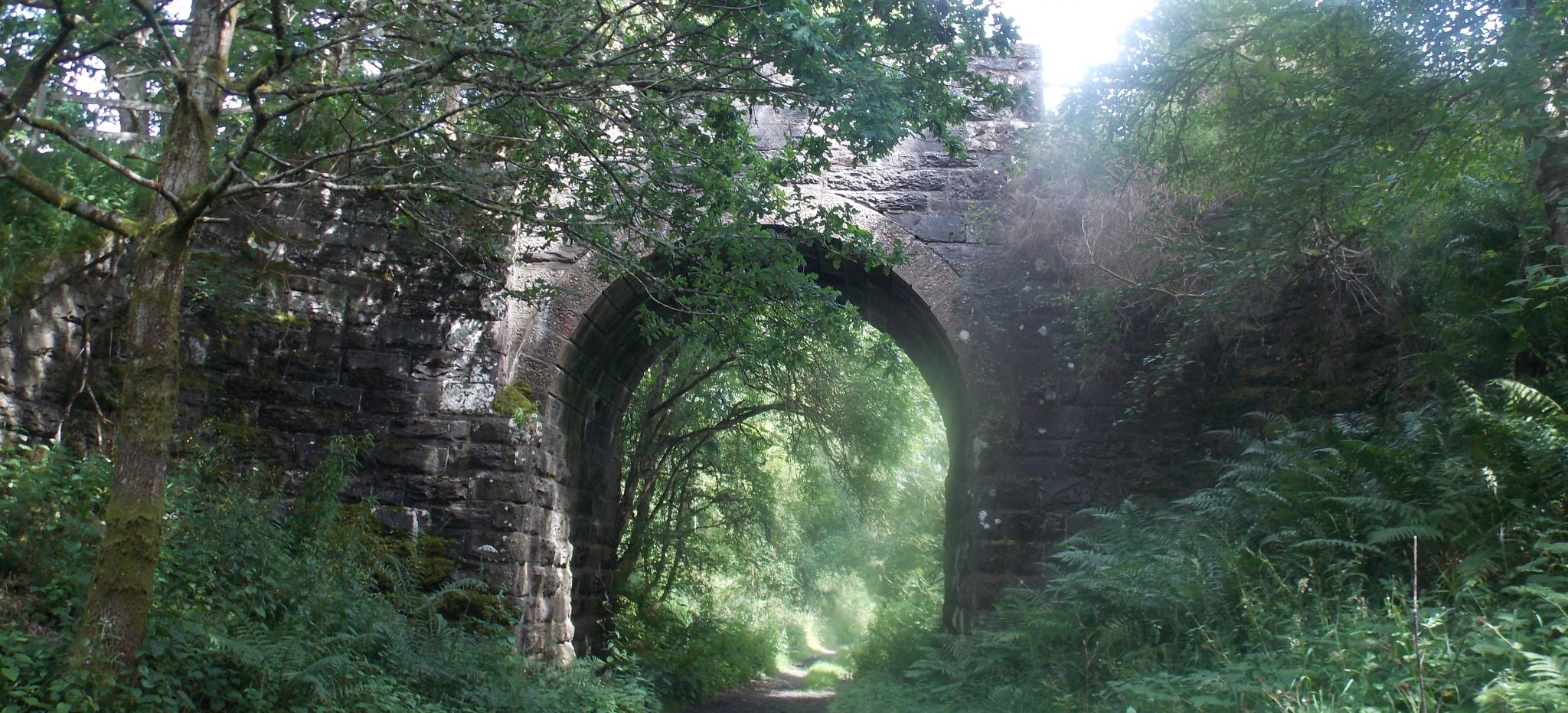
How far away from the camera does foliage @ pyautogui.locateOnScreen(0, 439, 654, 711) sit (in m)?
4.50

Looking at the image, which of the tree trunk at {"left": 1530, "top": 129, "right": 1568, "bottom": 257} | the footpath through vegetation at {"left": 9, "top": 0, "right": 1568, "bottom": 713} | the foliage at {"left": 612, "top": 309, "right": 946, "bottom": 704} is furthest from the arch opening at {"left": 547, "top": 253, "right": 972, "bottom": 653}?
the tree trunk at {"left": 1530, "top": 129, "right": 1568, "bottom": 257}

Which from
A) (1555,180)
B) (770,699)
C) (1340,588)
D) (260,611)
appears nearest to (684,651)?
(770,699)

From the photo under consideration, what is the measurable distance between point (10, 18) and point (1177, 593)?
6.49 meters

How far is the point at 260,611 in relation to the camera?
17.5 ft

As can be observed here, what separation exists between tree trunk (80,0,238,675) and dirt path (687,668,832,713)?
7.63 meters

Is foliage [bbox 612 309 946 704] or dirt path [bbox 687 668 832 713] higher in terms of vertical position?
foliage [bbox 612 309 946 704]

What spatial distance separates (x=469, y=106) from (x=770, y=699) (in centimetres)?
944

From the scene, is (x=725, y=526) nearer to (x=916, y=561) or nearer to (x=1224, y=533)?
(x=916, y=561)

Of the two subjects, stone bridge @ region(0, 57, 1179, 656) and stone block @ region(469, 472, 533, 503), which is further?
stone block @ region(469, 472, 533, 503)

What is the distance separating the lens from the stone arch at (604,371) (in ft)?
28.5

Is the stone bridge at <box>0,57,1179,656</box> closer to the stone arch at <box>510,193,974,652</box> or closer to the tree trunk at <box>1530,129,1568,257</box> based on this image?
the stone arch at <box>510,193,974,652</box>

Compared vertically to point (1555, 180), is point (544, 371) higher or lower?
lower

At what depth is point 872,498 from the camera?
15711 millimetres

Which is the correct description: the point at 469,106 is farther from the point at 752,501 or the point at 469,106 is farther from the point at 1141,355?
the point at 752,501
